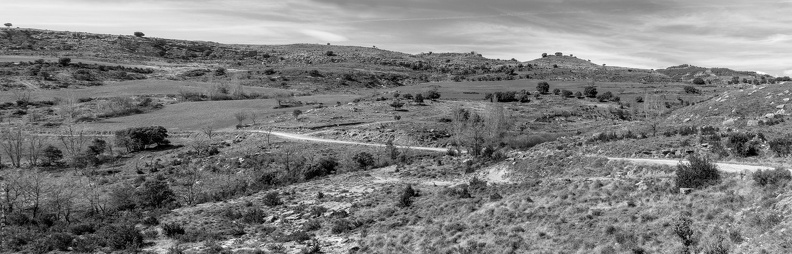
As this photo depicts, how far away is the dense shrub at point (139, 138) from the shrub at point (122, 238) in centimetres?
4184

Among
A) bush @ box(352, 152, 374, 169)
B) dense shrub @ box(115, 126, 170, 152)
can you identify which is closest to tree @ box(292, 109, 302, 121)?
dense shrub @ box(115, 126, 170, 152)

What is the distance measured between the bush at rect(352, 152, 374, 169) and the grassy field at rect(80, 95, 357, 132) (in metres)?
40.0

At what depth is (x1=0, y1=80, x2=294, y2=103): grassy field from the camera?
11031cm

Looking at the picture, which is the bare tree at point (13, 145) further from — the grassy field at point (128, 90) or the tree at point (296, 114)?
the grassy field at point (128, 90)

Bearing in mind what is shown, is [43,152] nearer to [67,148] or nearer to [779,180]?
[67,148]

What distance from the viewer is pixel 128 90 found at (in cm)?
12225

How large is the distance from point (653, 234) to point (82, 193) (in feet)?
174

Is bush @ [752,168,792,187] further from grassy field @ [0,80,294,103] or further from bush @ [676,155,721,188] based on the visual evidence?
grassy field @ [0,80,294,103]

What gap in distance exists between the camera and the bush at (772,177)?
736 inches

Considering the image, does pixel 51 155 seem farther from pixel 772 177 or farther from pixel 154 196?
pixel 772 177

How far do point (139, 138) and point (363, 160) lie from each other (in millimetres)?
38239

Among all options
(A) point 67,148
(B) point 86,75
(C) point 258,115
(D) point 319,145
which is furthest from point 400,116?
(B) point 86,75

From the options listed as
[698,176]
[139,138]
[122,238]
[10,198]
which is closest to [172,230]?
[122,238]

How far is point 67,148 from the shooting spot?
64.7 metres
